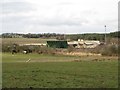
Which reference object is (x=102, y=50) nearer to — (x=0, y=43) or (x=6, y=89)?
(x=0, y=43)

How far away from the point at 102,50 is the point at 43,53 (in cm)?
1284

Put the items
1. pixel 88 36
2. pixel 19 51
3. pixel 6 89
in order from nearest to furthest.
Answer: pixel 6 89, pixel 19 51, pixel 88 36

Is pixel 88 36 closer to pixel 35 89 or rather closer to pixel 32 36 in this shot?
pixel 32 36

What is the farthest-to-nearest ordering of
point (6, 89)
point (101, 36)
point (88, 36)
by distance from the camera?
1. point (88, 36)
2. point (101, 36)
3. point (6, 89)

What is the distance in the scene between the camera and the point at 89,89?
562 inches

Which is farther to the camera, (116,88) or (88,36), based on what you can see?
(88,36)

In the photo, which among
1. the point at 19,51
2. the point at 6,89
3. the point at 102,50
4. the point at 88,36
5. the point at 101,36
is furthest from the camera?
the point at 88,36

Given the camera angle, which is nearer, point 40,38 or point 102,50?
point 102,50

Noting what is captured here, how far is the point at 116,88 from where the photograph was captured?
1477 cm

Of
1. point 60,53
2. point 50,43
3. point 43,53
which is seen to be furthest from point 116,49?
point 50,43

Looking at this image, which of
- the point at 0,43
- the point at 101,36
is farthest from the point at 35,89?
the point at 101,36

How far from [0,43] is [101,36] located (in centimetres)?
5566

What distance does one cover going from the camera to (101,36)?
402 ft

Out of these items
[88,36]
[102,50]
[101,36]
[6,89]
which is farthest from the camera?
[88,36]
